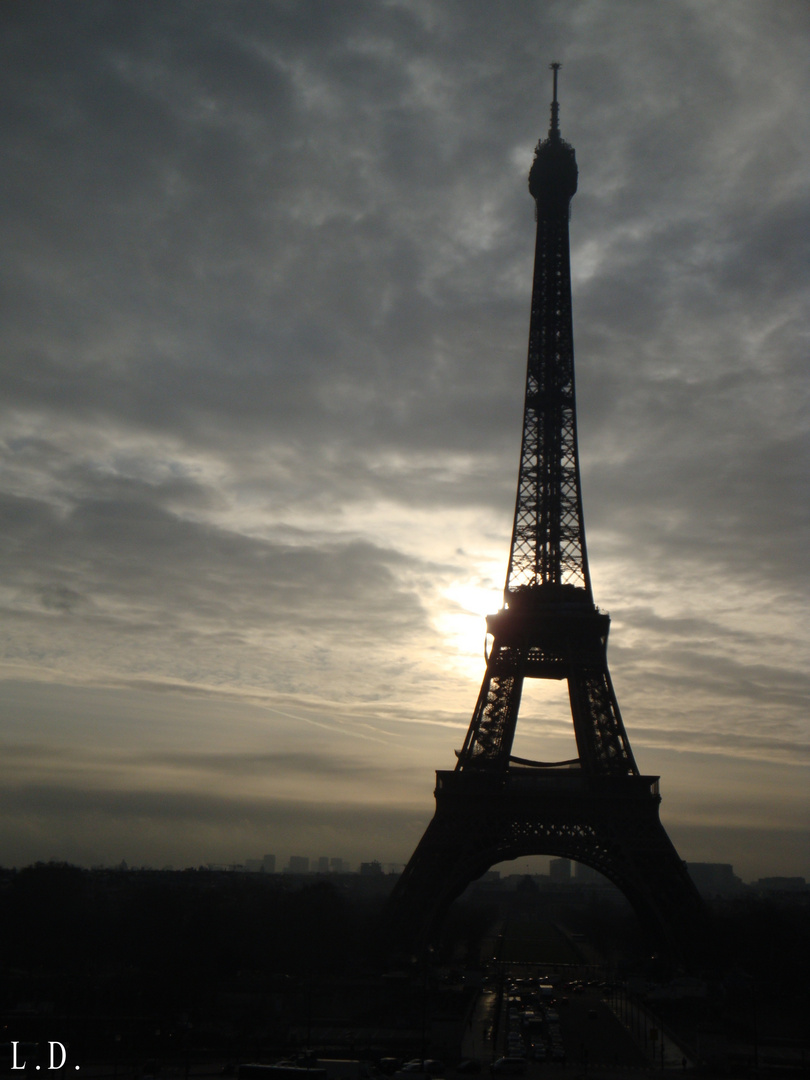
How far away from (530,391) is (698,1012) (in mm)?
38978

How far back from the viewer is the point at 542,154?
2825 inches

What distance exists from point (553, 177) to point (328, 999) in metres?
54.8

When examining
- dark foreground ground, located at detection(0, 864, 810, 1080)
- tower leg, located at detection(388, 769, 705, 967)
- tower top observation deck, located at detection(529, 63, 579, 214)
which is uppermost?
tower top observation deck, located at detection(529, 63, 579, 214)

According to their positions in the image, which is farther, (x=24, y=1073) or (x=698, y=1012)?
(x=698, y=1012)

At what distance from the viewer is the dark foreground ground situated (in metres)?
40.4

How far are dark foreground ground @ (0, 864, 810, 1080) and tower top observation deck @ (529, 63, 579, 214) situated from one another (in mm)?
49360

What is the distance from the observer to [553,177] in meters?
71.1

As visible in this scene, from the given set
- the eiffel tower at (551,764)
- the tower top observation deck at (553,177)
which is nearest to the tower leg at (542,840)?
the eiffel tower at (551,764)

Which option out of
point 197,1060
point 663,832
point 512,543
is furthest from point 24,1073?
point 512,543

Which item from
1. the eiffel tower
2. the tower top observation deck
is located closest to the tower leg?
the eiffel tower

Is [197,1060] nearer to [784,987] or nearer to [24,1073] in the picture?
[24,1073]

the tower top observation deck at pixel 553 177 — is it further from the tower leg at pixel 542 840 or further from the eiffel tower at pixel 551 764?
the tower leg at pixel 542 840

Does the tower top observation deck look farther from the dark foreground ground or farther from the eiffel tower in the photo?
the dark foreground ground

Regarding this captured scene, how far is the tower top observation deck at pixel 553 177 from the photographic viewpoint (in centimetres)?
7106
